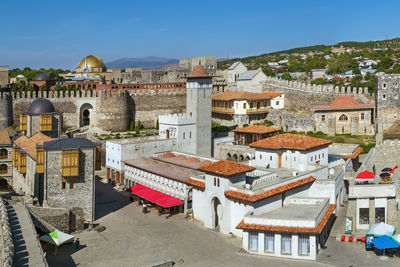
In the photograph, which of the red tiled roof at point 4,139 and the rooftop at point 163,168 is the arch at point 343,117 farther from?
the red tiled roof at point 4,139

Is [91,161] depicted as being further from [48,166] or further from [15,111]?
[15,111]

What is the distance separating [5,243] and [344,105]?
28.3 m

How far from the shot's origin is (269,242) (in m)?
18.0

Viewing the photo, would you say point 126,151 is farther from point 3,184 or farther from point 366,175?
point 366,175

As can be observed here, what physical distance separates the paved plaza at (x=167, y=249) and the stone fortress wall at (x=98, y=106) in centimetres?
1943

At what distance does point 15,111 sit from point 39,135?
14.8 m

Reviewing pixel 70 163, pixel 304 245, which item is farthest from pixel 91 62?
pixel 304 245

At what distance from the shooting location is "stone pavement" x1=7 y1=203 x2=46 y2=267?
14517mm

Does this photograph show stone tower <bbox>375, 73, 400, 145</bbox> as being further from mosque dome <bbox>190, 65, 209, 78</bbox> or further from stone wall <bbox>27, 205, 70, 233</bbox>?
stone wall <bbox>27, 205, 70, 233</bbox>

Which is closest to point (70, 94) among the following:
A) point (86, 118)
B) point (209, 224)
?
point (86, 118)

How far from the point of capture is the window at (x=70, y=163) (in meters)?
20.5

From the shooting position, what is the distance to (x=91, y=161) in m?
21.4

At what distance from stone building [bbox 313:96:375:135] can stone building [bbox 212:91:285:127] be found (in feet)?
19.6

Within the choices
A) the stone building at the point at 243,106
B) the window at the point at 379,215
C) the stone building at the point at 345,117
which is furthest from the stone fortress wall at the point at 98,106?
the window at the point at 379,215
